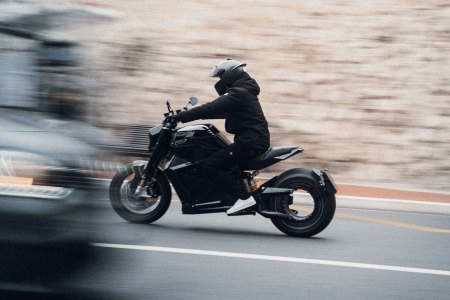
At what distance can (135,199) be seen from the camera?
8656 mm

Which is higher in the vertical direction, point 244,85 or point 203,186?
point 244,85

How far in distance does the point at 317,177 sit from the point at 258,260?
4.62 feet

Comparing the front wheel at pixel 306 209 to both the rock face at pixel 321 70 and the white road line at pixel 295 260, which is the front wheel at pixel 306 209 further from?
the rock face at pixel 321 70

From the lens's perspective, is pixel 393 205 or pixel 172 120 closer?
pixel 172 120

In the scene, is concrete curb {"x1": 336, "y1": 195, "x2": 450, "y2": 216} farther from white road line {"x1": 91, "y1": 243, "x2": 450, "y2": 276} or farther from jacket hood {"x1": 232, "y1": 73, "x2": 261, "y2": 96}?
white road line {"x1": 91, "y1": 243, "x2": 450, "y2": 276}

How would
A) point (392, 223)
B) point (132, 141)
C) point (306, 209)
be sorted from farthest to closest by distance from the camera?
point (132, 141), point (392, 223), point (306, 209)

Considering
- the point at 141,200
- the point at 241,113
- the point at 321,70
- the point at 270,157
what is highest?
the point at 321,70

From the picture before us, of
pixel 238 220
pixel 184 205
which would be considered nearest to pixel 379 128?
pixel 238 220

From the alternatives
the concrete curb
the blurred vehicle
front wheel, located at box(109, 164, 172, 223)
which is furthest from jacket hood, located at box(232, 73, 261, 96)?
the blurred vehicle

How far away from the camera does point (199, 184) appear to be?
8617 mm

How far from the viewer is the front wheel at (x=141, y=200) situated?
28.2ft

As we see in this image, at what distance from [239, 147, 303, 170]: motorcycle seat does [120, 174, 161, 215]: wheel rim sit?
3.13ft

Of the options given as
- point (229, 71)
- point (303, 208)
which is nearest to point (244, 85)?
point (229, 71)

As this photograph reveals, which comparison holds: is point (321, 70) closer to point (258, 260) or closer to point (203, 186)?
point (203, 186)
